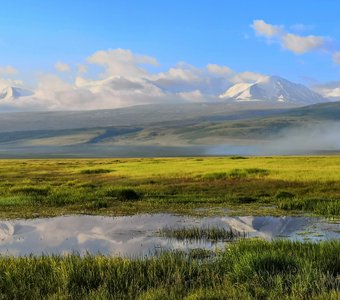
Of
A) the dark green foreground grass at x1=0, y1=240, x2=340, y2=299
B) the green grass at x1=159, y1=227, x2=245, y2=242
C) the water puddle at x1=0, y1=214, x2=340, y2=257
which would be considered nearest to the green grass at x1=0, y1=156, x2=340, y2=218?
the water puddle at x1=0, y1=214, x2=340, y2=257

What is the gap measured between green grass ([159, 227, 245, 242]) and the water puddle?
61cm

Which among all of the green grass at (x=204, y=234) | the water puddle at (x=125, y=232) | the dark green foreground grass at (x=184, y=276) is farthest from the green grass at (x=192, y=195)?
the dark green foreground grass at (x=184, y=276)

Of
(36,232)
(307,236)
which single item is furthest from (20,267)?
(307,236)

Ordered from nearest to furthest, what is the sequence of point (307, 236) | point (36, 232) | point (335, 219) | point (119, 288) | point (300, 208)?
point (119, 288) → point (307, 236) → point (36, 232) → point (335, 219) → point (300, 208)

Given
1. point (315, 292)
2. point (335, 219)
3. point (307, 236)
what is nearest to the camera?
point (315, 292)

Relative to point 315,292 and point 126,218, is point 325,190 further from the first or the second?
point 315,292

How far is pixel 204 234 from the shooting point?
74.8 feet

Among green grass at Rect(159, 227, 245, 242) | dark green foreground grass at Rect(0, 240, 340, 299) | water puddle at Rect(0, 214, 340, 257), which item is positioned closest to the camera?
dark green foreground grass at Rect(0, 240, 340, 299)

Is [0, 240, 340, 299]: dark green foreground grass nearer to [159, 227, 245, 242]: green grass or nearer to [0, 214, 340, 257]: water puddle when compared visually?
[0, 214, 340, 257]: water puddle

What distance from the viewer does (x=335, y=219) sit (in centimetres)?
2739

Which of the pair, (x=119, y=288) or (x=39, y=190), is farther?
(x=39, y=190)

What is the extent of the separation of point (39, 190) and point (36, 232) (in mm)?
18933

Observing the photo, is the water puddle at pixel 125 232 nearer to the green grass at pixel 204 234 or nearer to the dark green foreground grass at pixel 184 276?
the green grass at pixel 204 234

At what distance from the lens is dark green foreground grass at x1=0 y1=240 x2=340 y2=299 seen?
1225 cm
